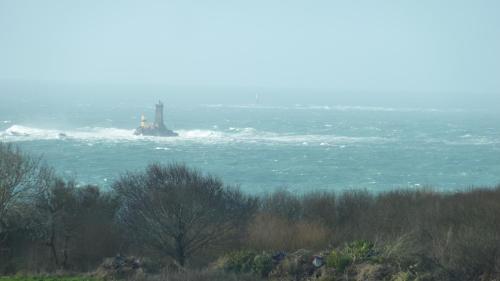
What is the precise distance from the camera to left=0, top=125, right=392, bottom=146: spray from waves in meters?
74.1

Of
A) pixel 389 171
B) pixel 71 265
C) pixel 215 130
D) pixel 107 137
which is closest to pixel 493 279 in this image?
pixel 71 265

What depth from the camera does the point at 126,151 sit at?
213ft

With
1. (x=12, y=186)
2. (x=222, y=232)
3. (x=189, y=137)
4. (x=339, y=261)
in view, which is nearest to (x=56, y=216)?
(x=12, y=186)

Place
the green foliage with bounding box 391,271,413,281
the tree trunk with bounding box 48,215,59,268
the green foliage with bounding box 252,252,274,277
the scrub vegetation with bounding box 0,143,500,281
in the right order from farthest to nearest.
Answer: the tree trunk with bounding box 48,215,59,268 → the green foliage with bounding box 252,252,274,277 → the scrub vegetation with bounding box 0,143,500,281 → the green foliage with bounding box 391,271,413,281

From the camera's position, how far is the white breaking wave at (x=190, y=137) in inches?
2916

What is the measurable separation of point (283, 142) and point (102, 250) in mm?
54545

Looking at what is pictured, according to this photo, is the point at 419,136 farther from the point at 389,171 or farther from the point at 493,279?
the point at 493,279

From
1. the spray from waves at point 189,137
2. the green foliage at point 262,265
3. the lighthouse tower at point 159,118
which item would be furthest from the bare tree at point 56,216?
the lighthouse tower at point 159,118

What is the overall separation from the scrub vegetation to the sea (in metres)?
12.5

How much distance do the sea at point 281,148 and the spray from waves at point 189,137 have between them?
112 millimetres

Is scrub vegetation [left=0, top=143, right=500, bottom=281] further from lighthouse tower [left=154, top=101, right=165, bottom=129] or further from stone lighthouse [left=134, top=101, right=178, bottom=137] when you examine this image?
lighthouse tower [left=154, top=101, right=165, bottom=129]

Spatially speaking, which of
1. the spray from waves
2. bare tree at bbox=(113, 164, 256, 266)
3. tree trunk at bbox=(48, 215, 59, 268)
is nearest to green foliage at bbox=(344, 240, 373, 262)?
bare tree at bbox=(113, 164, 256, 266)

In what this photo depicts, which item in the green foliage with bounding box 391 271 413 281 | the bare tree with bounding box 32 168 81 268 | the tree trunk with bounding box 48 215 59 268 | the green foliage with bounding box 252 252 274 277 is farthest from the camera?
the bare tree with bounding box 32 168 81 268

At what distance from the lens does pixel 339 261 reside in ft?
46.0
